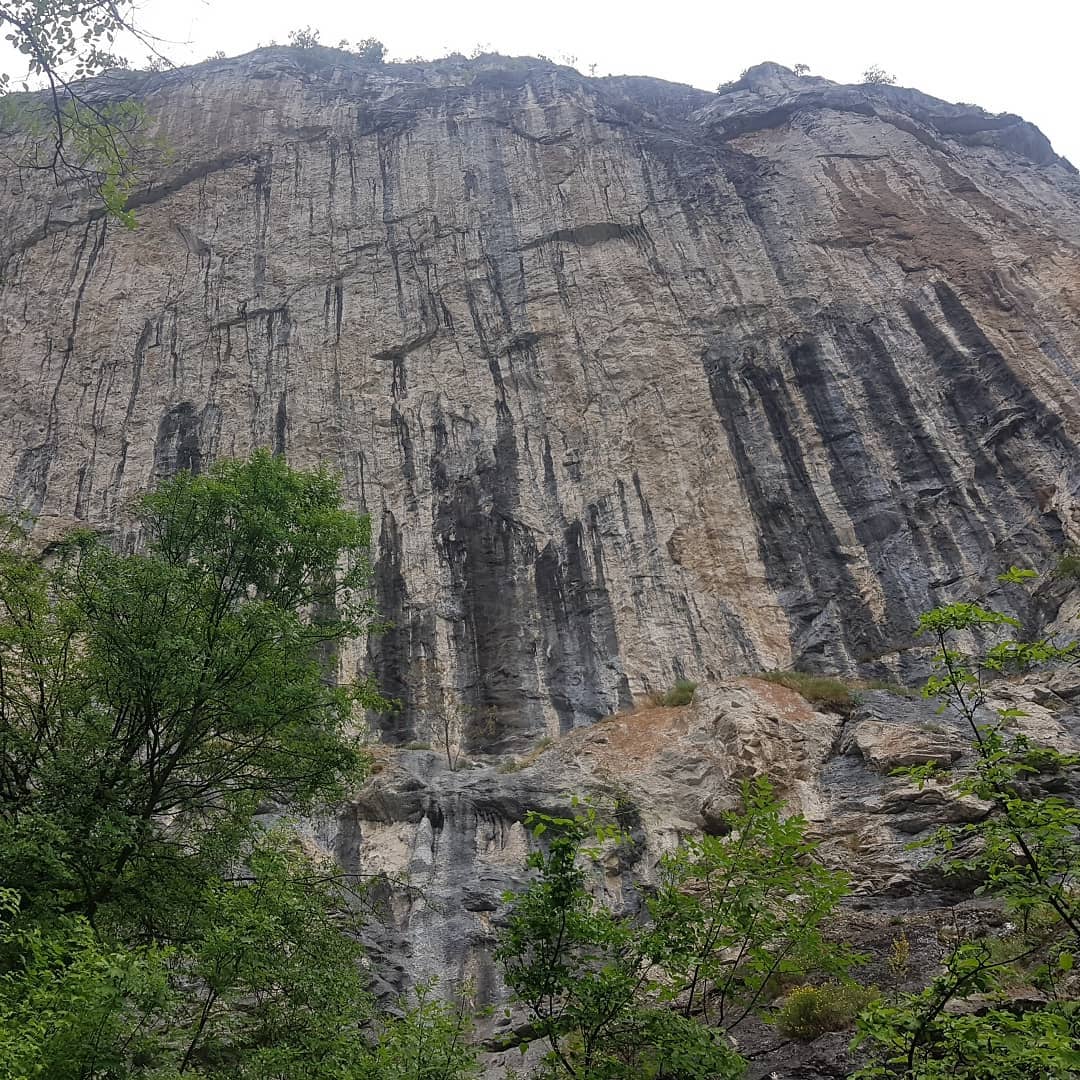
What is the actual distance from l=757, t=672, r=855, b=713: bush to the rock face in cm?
181

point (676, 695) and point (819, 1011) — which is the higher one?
point (676, 695)

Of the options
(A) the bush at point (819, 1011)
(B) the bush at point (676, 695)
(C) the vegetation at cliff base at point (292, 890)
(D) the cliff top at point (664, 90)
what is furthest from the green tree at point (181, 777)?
(D) the cliff top at point (664, 90)

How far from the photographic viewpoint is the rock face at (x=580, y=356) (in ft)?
75.0

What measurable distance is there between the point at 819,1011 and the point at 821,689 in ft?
32.7

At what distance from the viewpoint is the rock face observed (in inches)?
900

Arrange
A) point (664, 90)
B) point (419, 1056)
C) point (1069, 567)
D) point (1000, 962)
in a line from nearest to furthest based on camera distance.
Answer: point (1000, 962) < point (419, 1056) < point (1069, 567) < point (664, 90)

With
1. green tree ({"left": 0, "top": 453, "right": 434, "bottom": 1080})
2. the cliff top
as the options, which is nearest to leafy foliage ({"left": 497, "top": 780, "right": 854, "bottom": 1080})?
green tree ({"left": 0, "top": 453, "right": 434, "bottom": 1080})

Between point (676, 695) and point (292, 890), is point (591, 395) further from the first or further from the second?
point (292, 890)

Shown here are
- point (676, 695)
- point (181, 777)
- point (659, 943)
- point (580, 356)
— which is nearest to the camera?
point (659, 943)

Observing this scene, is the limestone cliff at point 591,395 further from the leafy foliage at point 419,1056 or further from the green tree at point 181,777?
the leafy foliage at point 419,1056

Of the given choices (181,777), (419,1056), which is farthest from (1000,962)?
(181,777)

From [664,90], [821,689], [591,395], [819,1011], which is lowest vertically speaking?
[819,1011]

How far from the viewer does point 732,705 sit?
18.0m

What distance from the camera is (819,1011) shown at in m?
9.51
